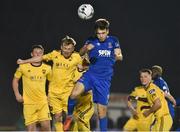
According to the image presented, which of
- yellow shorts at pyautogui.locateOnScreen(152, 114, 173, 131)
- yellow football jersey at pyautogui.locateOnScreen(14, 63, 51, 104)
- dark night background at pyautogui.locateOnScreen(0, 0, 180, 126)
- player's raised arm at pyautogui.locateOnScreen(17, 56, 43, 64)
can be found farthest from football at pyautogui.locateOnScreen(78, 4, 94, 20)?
dark night background at pyautogui.locateOnScreen(0, 0, 180, 126)

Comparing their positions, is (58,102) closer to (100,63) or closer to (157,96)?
(100,63)

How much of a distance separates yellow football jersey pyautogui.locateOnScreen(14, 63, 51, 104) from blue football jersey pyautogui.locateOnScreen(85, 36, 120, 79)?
1293 millimetres

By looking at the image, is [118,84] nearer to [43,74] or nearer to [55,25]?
[55,25]

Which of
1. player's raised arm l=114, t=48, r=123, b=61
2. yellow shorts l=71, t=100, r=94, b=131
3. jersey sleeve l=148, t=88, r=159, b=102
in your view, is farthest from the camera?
jersey sleeve l=148, t=88, r=159, b=102

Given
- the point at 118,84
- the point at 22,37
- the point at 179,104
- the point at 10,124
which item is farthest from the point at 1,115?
the point at 179,104

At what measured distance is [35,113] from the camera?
10.0 m

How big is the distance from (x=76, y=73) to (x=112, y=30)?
5330 millimetres

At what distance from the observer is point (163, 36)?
15.3m

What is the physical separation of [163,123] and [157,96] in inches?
19.5

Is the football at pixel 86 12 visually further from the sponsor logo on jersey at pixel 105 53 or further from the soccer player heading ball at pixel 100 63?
the sponsor logo on jersey at pixel 105 53

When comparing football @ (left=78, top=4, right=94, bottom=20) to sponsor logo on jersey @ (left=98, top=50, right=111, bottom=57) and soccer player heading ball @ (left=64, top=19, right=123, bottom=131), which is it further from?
sponsor logo on jersey @ (left=98, top=50, right=111, bottom=57)

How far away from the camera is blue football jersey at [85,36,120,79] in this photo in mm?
9086

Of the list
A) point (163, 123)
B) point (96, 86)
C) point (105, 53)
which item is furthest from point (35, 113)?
point (163, 123)

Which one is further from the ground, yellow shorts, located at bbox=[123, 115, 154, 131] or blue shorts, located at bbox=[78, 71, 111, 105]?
blue shorts, located at bbox=[78, 71, 111, 105]
